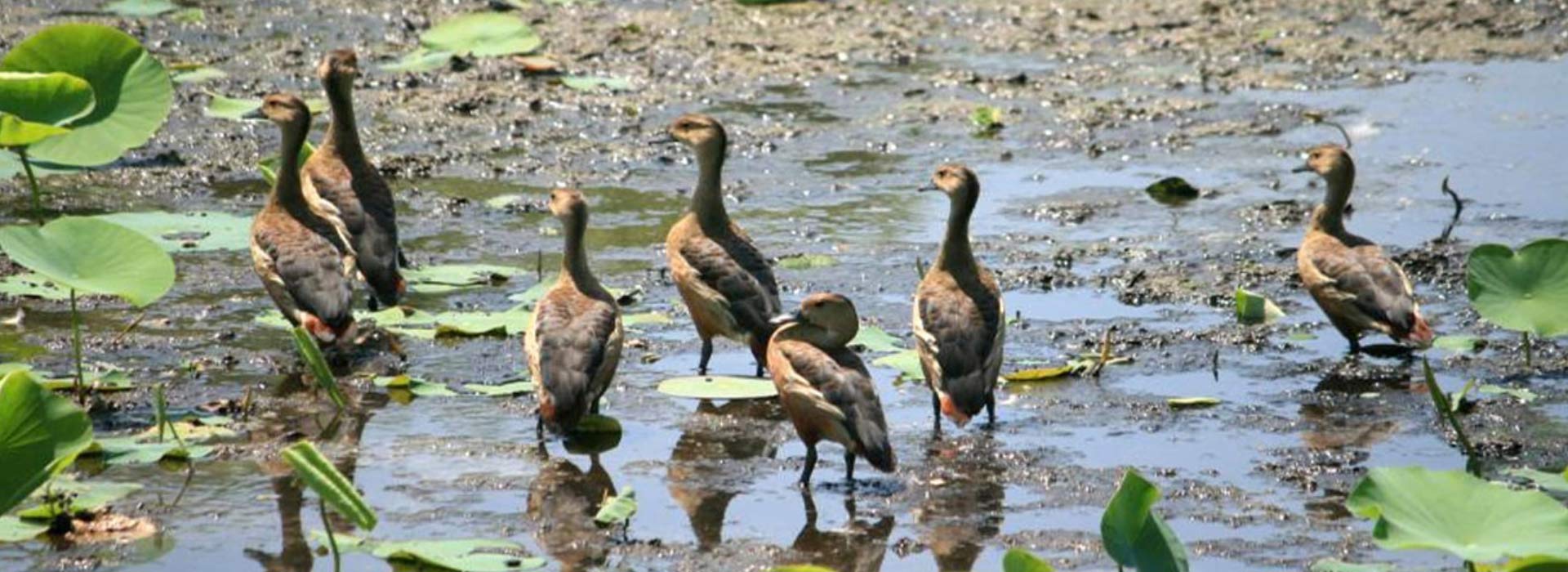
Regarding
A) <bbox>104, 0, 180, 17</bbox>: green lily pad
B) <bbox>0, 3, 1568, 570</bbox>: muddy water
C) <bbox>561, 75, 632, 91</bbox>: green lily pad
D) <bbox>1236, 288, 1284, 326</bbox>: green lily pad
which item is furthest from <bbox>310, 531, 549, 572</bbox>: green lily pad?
<bbox>104, 0, 180, 17</bbox>: green lily pad

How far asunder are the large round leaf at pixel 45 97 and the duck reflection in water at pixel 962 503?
3.72 metres

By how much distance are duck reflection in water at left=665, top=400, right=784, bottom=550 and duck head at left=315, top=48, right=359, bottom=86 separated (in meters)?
3.61

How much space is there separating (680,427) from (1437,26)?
10.2 meters

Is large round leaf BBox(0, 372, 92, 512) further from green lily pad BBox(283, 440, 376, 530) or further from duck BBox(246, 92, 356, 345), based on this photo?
duck BBox(246, 92, 356, 345)

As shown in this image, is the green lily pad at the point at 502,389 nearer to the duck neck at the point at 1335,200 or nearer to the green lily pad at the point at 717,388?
the green lily pad at the point at 717,388

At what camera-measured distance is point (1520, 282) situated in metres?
10.6

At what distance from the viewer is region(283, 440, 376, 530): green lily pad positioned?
7238 mm

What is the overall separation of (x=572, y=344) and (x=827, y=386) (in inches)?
44.7

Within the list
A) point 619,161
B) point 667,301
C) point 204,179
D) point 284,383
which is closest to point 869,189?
point 619,161

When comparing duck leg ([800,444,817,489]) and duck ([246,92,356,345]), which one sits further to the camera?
duck ([246,92,356,345])

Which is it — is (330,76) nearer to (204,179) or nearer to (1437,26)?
(204,179)

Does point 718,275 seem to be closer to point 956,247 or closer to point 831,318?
point 956,247

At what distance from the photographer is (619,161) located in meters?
15.6

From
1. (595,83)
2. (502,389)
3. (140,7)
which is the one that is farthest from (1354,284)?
(140,7)
